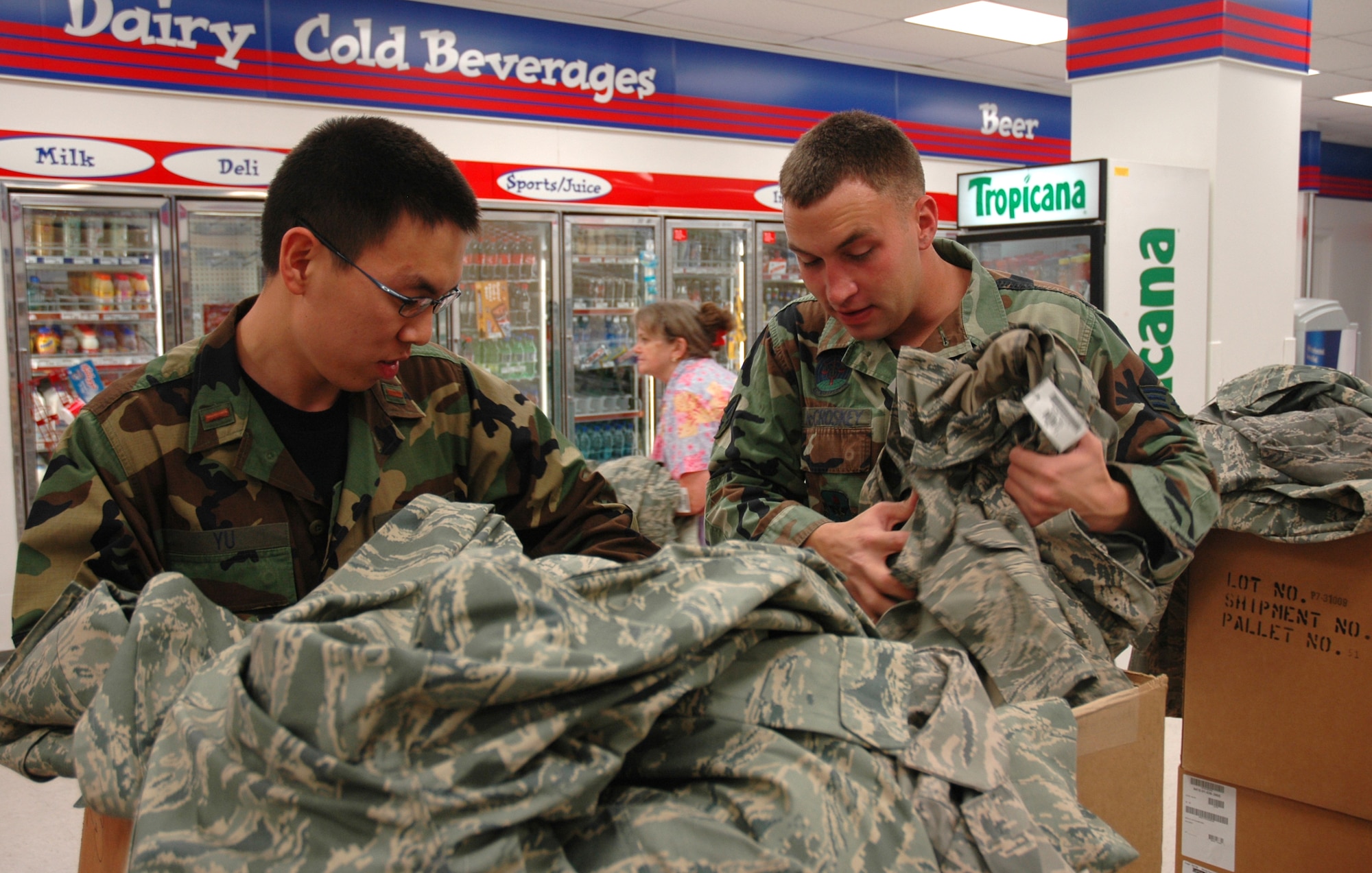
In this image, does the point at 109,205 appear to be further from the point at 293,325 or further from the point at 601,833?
the point at 601,833

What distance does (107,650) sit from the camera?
43.1 inches

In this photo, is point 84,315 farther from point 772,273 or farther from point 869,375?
point 869,375

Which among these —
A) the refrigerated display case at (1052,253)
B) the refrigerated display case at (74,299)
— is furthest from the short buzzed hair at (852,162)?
the refrigerated display case at (74,299)

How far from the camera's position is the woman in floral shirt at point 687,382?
4156 mm

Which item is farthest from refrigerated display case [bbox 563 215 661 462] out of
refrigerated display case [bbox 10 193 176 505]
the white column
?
the white column

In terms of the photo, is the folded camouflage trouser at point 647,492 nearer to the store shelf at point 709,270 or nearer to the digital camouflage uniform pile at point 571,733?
the digital camouflage uniform pile at point 571,733

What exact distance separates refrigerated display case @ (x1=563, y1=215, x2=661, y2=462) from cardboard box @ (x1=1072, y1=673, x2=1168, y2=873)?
5610 mm

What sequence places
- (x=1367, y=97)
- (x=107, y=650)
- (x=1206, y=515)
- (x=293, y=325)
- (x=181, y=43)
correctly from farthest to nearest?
(x=1367, y=97) → (x=181, y=43) → (x=293, y=325) → (x=1206, y=515) → (x=107, y=650)

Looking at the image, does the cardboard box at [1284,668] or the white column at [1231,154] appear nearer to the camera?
the cardboard box at [1284,668]

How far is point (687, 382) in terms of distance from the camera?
4.39m

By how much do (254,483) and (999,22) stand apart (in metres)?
6.87

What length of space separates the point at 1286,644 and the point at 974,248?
4526 millimetres

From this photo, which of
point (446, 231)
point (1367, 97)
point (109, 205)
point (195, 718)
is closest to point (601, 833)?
point (195, 718)

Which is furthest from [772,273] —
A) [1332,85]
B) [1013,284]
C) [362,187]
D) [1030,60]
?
[1332,85]
